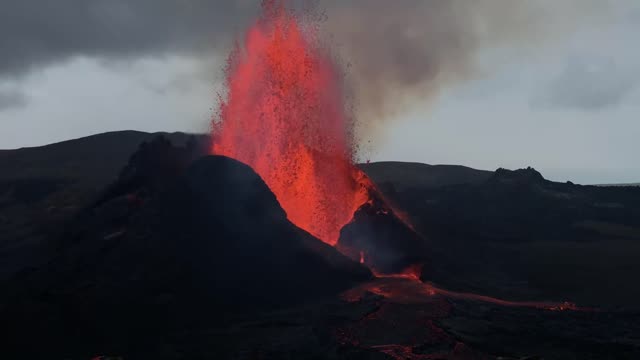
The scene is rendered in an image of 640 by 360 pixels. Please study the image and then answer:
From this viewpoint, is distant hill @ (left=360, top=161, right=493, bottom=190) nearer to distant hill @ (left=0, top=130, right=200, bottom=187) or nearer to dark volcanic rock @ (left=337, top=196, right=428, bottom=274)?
distant hill @ (left=0, top=130, right=200, bottom=187)

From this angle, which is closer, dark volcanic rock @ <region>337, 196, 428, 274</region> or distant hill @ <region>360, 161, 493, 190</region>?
dark volcanic rock @ <region>337, 196, 428, 274</region>

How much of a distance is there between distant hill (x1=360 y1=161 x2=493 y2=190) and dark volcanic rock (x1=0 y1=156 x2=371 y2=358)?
7957 cm

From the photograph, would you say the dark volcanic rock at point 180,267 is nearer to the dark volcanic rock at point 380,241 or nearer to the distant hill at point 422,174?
the dark volcanic rock at point 380,241

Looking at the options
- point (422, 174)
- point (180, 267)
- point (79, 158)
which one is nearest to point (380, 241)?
point (180, 267)

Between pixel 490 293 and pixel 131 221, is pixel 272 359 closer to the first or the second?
pixel 131 221

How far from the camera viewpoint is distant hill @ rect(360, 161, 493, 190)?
120625mm

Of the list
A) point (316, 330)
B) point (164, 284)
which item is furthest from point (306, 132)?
point (316, 330)

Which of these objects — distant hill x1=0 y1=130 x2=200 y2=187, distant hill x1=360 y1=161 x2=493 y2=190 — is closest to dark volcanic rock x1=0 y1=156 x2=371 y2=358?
distant hill x1=0 y1=130 x2=200 y2=187

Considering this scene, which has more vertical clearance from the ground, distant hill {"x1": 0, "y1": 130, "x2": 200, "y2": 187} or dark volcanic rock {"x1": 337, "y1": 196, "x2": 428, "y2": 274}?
distant hill {"x1": 0, "y1": 130, "x2": 200, "y2": 187}

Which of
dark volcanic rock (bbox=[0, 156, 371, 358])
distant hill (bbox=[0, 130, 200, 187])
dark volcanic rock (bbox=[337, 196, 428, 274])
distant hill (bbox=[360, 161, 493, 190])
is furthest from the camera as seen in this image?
distant hill (bbox=[360, 161, 493, 190])

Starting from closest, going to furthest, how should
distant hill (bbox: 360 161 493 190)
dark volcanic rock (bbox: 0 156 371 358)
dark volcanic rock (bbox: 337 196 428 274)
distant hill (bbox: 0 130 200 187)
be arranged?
1. dark volcanic rock (bbox: 0 156 371 358)
2. dark volcanic rock (bbox: 337 196 428 274)
3. distant hill (bbox: 0 130 200 187)
4. distant hill (bbox: 360 161 493 190)

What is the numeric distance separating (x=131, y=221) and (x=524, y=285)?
22.7m

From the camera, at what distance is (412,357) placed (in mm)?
20484

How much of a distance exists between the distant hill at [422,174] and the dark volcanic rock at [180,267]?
79.6 m
